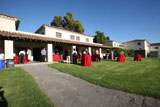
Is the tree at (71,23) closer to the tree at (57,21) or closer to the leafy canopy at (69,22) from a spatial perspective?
the leafy canopy at (69,22)

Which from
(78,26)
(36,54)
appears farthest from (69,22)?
(36,54)

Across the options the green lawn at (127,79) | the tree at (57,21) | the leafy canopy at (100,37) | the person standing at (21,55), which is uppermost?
the tree at (57,21)

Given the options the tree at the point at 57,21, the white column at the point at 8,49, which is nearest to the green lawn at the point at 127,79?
the white column at the point at 8,49

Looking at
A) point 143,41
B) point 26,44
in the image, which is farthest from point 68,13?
point 143,41

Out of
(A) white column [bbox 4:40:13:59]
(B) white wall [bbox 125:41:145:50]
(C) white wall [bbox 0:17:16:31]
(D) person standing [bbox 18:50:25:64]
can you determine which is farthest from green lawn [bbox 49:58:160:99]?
(B) white wall [bbox 125:41:145:50]

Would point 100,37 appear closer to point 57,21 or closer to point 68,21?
point 68,21

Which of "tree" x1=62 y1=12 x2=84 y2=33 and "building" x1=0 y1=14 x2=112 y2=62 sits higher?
Answer: "tree" x1=62 y1=12 x2=84 y2=33

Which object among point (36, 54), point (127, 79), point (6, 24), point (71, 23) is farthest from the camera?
point (71, 23)

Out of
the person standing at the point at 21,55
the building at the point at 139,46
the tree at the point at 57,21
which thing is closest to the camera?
the person standing at the point at 21,55

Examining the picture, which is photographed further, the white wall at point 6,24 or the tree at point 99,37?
the tree at point 99,37

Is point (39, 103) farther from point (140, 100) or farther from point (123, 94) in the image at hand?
point (140, 100)

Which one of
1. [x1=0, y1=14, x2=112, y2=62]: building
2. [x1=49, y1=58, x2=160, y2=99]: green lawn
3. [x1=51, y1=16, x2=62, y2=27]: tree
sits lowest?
[x1=49, y1=58, x2=160, y2=99]: green lawn

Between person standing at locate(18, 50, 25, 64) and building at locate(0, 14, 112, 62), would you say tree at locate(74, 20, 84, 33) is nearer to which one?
building at locate(0, 14, 112, 62)

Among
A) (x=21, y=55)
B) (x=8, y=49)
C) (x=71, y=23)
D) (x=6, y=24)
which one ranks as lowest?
(x=21, y=55)
